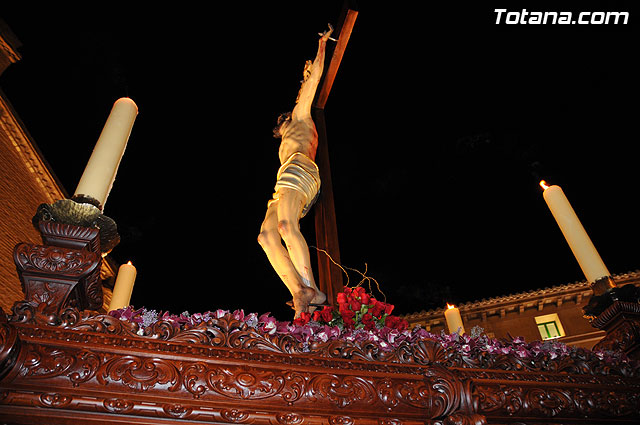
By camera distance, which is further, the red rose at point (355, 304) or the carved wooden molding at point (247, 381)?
the red rose at point (355, 304)

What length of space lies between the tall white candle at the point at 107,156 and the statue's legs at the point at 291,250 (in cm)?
90

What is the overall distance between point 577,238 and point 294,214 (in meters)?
1.42

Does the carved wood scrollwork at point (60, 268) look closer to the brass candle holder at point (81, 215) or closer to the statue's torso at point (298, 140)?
the brass candle holder at point (81, 215)

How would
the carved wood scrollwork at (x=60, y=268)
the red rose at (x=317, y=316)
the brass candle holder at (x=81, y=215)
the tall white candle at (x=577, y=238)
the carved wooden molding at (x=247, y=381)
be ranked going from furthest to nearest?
the tall white candle at (x=577, y=238), the red rose at (x=317, y=316), the brass candle holder at (x=81, y=215), the carved wood scrollwork at (x=60, y=268), the carved wooden molding at (x=247, y=381)

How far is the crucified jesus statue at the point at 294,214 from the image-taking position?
6.68ft

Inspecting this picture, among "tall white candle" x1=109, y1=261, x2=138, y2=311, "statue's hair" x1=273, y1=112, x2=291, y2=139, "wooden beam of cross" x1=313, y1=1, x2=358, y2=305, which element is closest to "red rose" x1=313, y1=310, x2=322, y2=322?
"wooden beam of cross" x1=313, y1=1, x2=358, y2=305

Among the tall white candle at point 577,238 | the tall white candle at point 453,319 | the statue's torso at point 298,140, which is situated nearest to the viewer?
the tall white candle at point 577,238

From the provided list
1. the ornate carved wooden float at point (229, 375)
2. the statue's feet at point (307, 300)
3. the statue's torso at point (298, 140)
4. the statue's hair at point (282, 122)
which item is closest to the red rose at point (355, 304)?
the statue's feet at point (307, 300)

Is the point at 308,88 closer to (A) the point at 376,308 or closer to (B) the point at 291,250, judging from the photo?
(B) the point at 291,250

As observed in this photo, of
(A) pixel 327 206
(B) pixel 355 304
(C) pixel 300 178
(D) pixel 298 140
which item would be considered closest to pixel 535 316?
(A) pixel 327 206

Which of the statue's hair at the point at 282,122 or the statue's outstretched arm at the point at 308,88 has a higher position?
the statue's outstretched arm at the point at 308,88

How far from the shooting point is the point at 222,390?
0.94 m

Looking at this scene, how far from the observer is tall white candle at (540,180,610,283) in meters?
1.88

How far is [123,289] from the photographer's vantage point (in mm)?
1999
